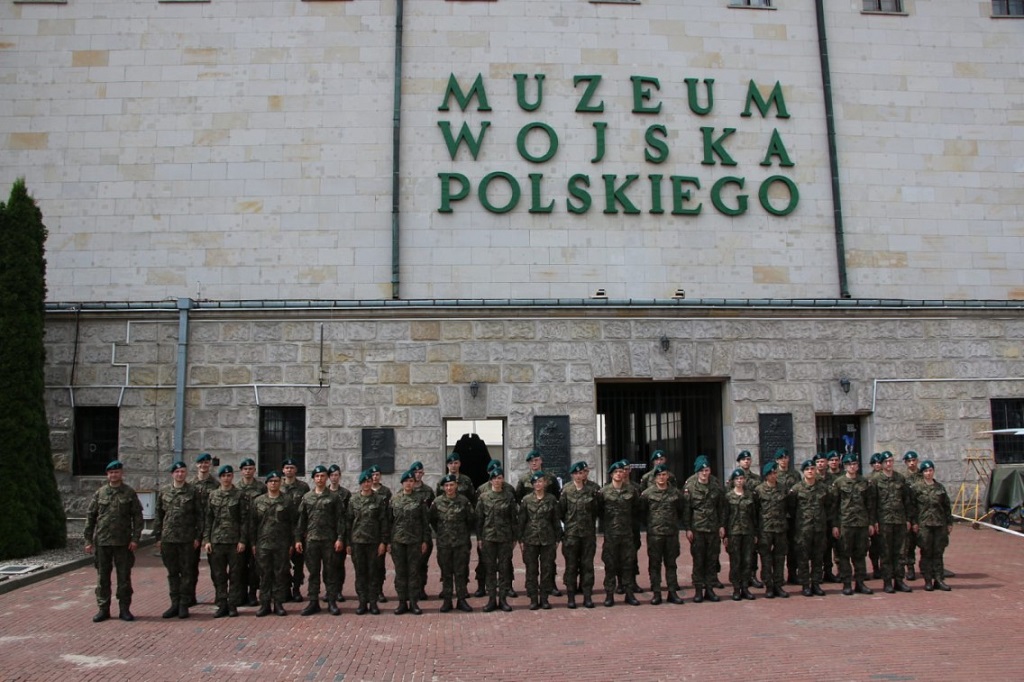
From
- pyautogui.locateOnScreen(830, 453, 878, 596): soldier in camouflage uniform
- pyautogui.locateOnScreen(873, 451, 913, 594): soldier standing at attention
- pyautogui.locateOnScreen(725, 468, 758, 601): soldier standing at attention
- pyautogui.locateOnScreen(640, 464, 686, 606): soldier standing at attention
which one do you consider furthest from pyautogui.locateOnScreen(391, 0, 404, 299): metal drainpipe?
pyautogui.locateOnScreen(873, 451, 913, 594): soldier standing at attention

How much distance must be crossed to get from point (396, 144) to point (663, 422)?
7184 millimetres

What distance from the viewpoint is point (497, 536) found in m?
10.8

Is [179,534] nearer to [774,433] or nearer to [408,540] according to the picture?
[408,540]

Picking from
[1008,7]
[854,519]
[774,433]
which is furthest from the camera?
[1008,7]

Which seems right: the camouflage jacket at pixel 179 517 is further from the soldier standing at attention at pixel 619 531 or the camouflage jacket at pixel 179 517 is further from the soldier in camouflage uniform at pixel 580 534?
the soldier standing at attention at pixel 619 531

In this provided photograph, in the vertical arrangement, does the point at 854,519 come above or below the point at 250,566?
above

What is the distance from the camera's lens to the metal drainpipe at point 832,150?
664 inches

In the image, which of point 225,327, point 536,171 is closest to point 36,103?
point 225,327

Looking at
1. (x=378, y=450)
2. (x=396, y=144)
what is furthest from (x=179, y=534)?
(x=396, y=144)

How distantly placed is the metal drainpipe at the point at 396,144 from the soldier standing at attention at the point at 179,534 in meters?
6.25

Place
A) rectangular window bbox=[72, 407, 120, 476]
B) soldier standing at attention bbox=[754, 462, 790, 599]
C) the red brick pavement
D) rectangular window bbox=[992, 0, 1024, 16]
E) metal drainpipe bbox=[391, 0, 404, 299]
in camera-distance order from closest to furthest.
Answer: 1. the red brick pavement
2. soldier standing at attention bbox=[754, 462, 790, 599]
3. rectangular window bbox=[72, 407, 120, 476]
4. metal drainpipe bbox=[391, 0, 404, 299]
5. rectangular window bbox=[992, 0, 1024, 16]

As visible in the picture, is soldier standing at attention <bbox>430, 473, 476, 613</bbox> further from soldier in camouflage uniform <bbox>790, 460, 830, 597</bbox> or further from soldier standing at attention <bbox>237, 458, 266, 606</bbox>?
soldier in camouflage uniform <bbox>790, 460, 830, 597</bbox>

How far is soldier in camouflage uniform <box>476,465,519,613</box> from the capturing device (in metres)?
10.6

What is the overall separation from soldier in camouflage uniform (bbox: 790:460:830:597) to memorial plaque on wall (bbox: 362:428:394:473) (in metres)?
6.97
